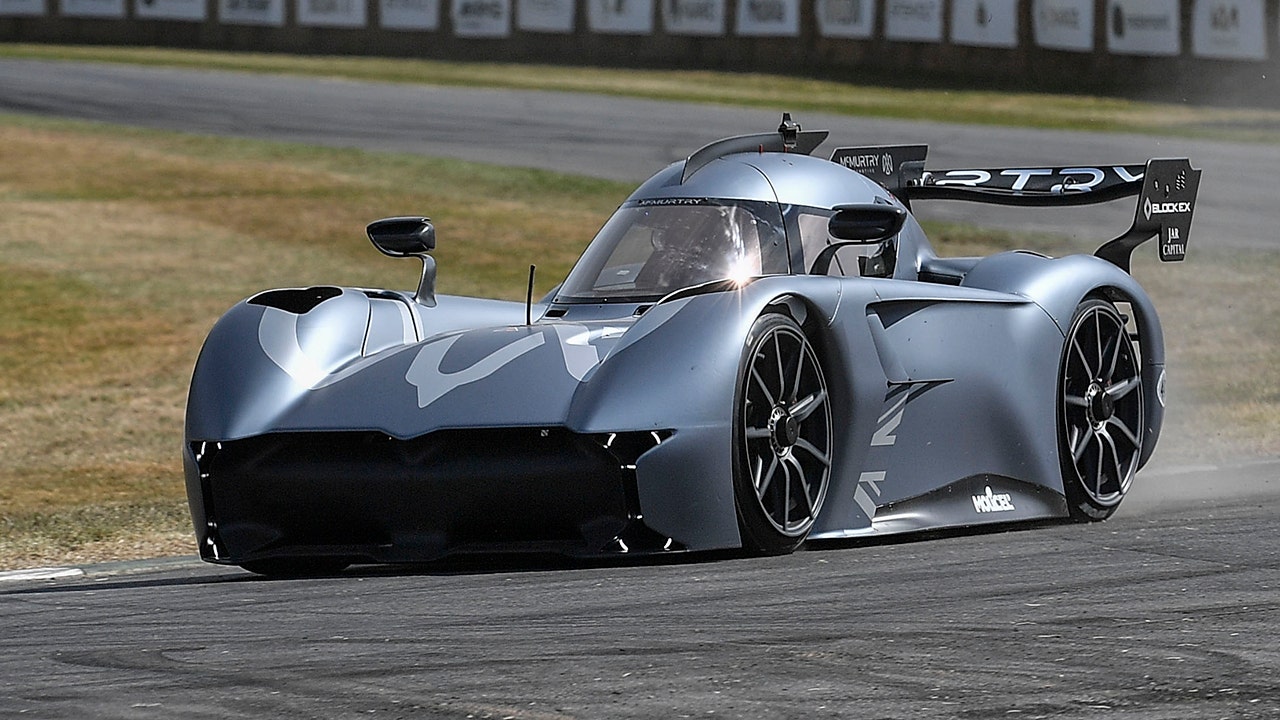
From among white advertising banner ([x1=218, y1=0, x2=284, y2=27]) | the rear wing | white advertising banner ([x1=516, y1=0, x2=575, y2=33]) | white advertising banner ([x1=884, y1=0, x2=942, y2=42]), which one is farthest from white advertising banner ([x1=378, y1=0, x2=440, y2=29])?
the rear wing

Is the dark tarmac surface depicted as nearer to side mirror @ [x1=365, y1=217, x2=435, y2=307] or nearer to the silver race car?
the silver race car

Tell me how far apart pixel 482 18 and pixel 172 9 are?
7.14 metres

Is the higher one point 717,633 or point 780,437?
point 780,437

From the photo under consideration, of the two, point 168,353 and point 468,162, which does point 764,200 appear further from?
point 468,162

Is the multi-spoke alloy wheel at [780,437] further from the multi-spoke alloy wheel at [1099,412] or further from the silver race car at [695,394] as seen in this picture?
the multi-spoke alloy wheel at [1099,412]

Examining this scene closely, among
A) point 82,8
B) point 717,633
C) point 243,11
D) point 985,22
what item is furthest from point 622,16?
point 717,633

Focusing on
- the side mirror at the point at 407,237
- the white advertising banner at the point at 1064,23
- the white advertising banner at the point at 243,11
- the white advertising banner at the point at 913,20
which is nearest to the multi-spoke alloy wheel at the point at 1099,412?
the side mirror at the point at 407,237

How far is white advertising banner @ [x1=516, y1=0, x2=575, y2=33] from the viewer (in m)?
41.9

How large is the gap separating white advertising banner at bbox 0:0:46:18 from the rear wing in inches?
1516

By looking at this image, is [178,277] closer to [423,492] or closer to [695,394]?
[423,492]

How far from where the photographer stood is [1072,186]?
919 cm

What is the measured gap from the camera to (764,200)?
784 cm

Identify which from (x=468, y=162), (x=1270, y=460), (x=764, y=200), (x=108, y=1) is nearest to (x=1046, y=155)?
(x=468, y=162)

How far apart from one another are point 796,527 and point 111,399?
8.31 meters
